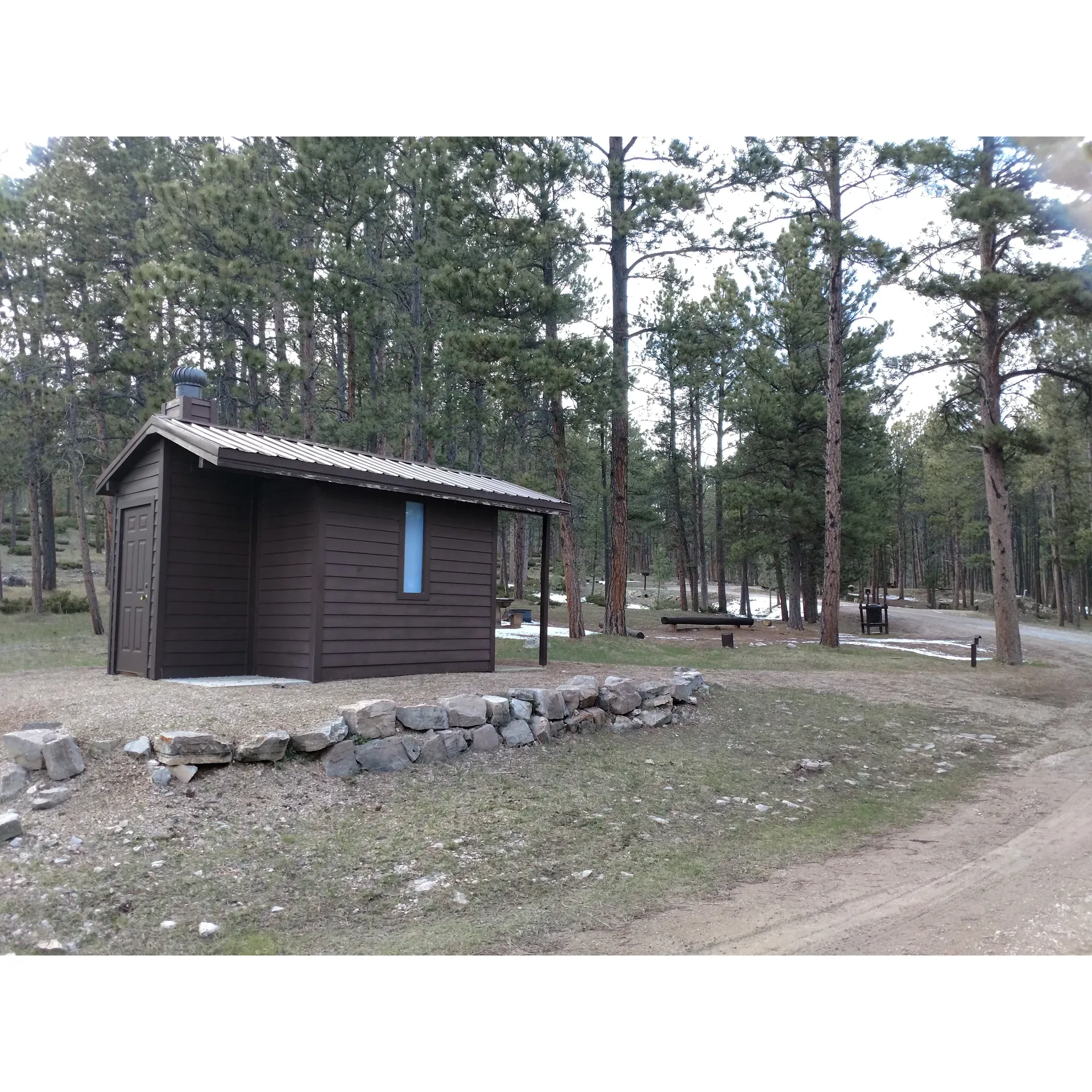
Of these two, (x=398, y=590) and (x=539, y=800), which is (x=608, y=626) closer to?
(x=398, y=590)

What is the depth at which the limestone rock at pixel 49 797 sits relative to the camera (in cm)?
503

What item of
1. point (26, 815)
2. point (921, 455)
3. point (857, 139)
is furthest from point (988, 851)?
point (921, 455)

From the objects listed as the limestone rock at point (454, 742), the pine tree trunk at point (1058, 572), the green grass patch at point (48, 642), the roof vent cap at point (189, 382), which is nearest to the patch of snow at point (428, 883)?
the limestone rock at point (454, 742)

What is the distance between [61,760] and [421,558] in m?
4.78

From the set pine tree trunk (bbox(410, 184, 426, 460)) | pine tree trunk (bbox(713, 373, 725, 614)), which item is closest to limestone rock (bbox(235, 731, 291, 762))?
pine tree trunk (bbox(410, 184, 426, 460))

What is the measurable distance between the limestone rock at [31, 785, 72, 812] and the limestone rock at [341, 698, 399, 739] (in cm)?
187

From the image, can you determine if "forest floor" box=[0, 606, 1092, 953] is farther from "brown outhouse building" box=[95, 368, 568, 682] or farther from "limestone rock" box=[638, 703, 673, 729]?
"brown outhouse building" box=[95, 368, 568, 682]

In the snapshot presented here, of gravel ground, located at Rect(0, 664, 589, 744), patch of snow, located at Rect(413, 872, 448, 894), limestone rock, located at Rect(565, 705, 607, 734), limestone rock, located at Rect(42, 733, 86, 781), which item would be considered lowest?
patch of snow, located at Rect(413, 872, 448, 894)

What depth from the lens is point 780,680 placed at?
38.4 ft

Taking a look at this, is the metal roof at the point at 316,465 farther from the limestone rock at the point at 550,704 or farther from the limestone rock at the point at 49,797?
the limestone rock at the point at 49,797

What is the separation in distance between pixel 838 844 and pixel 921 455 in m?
43.6

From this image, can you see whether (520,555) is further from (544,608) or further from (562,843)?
(562,843)

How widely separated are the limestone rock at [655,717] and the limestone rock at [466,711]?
80.6 inches

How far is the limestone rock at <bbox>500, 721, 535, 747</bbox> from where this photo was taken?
7.12 meters
